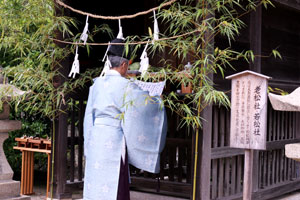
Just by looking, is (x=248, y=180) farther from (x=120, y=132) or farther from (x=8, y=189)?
(x=8, y=189)

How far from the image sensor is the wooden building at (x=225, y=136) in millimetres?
6078

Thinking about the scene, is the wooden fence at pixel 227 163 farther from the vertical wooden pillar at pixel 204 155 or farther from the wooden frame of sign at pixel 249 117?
the wooden frame of sign at pixel 249 117

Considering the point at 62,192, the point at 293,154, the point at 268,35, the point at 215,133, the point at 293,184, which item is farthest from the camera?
the point at 293,184

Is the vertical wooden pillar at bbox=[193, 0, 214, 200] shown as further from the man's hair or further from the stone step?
the stone step

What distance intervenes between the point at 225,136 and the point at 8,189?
3.28m

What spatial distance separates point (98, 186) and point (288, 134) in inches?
172

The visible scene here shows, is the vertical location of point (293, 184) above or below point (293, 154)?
below

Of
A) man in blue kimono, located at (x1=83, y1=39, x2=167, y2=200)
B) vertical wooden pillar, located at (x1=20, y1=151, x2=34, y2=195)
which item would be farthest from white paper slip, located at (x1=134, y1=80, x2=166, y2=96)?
vertical wooden pillar, located at (x1=20, y1=151, x2=34, y2=195)

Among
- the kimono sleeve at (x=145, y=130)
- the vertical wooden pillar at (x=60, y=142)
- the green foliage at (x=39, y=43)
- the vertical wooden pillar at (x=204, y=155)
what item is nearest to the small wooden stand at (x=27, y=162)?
the vertical wooden pillar at (x=60, y=142)

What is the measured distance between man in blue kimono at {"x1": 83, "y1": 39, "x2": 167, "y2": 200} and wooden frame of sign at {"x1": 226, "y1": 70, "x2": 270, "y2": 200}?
0.91m

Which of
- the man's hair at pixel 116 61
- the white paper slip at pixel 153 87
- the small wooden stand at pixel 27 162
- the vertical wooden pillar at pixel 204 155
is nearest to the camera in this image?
the white paper slip at pixel 153 87

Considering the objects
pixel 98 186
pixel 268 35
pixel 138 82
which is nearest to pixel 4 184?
pixel 98 186

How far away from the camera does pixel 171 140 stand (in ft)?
25.1

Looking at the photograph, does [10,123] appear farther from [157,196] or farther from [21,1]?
[157,196]
